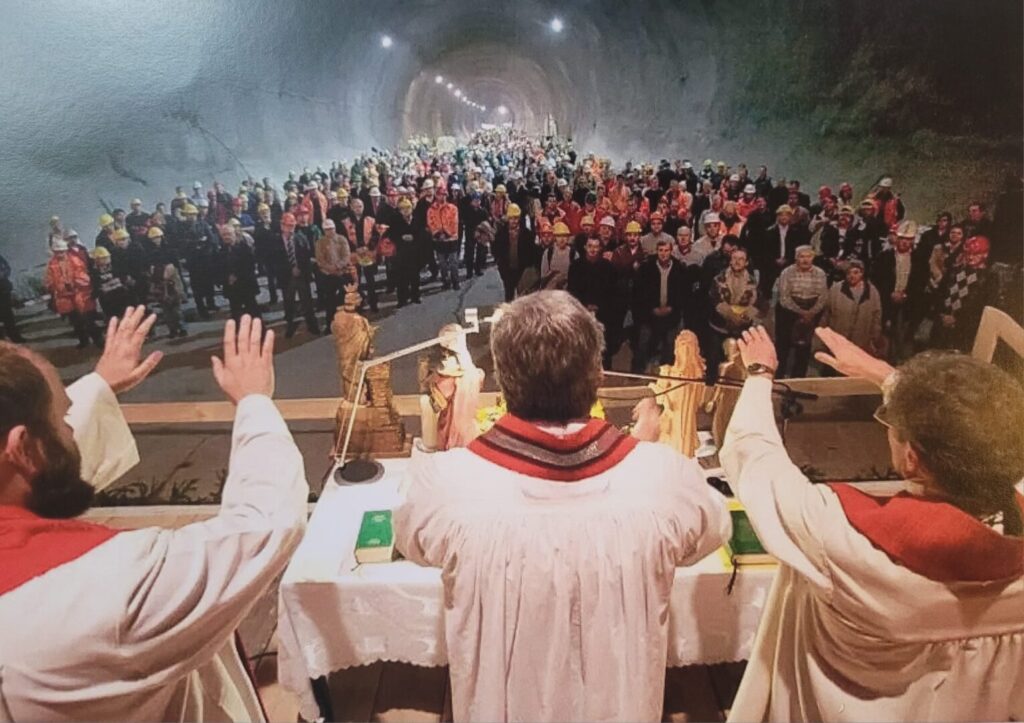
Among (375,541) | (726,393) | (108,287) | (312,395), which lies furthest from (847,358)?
(108,287)

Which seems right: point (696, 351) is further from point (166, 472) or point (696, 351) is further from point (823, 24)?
point (166, 472)

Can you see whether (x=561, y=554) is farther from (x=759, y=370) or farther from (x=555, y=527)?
(x=759, y=370)

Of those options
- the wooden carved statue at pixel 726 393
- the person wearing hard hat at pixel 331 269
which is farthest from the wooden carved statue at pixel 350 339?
the wooden carved statue at pixel 726 393

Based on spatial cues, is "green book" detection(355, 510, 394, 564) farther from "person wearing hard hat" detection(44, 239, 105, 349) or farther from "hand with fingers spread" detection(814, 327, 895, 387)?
"hand with fingers spread" detection(814, 327, 895, 387)

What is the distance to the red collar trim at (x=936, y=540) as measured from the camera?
6.30 ft

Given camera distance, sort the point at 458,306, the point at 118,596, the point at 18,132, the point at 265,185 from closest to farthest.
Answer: the point at 118,596
the point at 18,132
the point at 265,185
the point at 458,306

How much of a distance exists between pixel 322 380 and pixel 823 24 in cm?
198

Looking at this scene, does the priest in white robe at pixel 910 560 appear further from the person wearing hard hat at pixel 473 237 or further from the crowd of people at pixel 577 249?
the person wearing hard hat at pixel 473 237

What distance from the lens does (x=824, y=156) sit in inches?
100

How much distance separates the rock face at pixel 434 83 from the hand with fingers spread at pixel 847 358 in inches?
27.4

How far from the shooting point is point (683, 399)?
8.87ft

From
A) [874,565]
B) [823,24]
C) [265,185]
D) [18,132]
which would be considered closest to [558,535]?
[874,565]

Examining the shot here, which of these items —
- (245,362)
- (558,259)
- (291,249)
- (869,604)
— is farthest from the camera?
Result: (558,259)

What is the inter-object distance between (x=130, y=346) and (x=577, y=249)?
147cm
